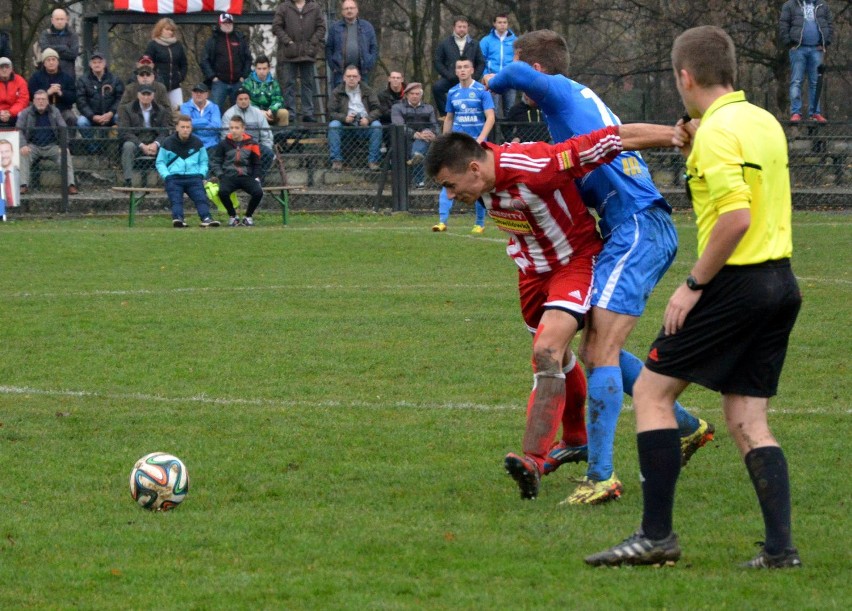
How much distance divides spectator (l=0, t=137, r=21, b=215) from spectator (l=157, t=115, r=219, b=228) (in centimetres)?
247

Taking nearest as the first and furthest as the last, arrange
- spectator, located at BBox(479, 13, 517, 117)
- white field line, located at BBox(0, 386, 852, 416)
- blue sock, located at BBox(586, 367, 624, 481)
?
1. blue sock, located at BBox(586, 367, 624, 481)
2. white field line, located at BBox(0, 386, 852, 416)
3. spectator, located at BBox(479, 13, 517, 117)

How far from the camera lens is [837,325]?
10359 millimetres

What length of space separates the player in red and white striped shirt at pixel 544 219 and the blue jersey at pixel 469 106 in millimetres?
12779

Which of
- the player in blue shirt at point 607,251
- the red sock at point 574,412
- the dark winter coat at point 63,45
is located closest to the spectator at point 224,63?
the dark winter coat at point 63,45

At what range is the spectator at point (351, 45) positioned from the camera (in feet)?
Answer: 75.8

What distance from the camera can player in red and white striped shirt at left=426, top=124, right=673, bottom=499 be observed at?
17.8 ft

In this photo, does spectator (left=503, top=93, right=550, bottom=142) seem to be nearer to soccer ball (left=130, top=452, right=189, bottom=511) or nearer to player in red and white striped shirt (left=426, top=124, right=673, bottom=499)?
player in red and white striped shirt (left=426, top=124, right=673, bottom=499)

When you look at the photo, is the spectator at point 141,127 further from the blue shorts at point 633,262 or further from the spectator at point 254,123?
the blue shorts at point 633,262

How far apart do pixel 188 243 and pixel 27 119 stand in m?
5.33

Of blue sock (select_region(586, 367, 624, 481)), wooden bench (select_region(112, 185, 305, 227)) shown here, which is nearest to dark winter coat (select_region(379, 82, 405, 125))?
wooden bench (select_region(112, 185, 305, 227))

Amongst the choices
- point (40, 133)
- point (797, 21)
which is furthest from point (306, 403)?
point (797, 21)

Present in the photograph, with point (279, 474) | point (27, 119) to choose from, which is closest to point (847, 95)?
point (27, 119)

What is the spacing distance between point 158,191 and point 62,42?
3.78 meters

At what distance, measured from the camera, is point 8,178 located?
20359 millimetres
